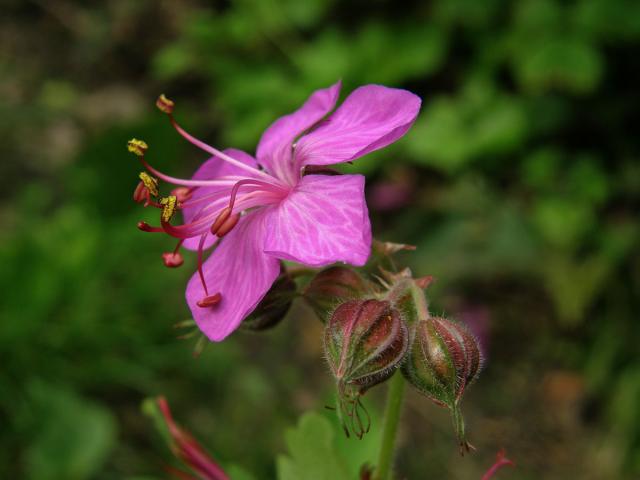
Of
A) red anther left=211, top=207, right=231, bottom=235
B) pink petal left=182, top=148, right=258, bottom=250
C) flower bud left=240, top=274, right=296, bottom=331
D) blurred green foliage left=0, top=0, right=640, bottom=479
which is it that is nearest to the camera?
red anther left=211, top=207, right=231, bottom=235

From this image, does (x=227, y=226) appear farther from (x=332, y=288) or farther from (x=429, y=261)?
(x=429, y=261)

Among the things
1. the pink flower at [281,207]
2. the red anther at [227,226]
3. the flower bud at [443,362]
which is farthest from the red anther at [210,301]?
the flower bud at [443,362]

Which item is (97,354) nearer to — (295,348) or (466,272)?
(295,348)

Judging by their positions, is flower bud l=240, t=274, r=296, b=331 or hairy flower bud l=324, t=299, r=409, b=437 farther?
flower bud l=240, t=274, r=296, b=331

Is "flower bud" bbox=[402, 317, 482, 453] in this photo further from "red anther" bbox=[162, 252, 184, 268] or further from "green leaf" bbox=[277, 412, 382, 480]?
"red anther" bbox=[162, 252, 184, 268]

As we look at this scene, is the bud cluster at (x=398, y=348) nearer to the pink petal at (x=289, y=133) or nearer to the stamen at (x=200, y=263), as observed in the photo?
the stamen at (x=200, y=263)

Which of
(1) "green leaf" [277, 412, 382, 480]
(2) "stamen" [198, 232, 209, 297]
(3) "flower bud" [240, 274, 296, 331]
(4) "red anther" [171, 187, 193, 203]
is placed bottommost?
(1) "green leaf" [277, 412, 382, 480]

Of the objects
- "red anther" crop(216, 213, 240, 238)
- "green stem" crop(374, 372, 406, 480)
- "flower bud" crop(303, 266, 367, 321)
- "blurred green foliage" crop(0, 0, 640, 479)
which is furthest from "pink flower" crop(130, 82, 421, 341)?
"blurred green foliage" crop(0, 0, 640, 479)

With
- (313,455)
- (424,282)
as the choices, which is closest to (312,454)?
(313,455)
